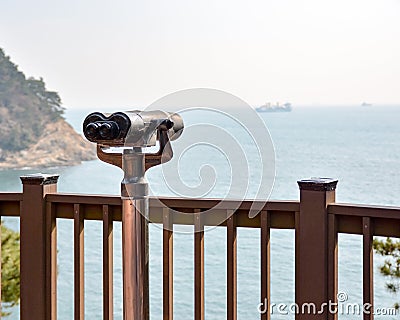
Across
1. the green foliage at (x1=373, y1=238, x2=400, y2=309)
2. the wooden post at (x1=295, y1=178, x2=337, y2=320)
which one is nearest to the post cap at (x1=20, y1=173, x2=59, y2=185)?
the wooden post at (x1=295, y1=178, x2=337, y2=320)

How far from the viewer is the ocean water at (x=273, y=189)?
4.05 m

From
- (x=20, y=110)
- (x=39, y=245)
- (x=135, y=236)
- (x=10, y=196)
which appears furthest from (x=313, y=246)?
(x=20, y=110)

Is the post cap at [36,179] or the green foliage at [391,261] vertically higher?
the post cap at [36,179]

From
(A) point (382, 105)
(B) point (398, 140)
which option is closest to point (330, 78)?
(A) point (382, 105)

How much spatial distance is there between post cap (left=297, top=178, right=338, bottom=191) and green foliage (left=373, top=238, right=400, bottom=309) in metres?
3.10

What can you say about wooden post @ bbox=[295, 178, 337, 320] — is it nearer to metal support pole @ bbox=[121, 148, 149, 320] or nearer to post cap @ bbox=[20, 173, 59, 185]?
metal support pole @ bbox=[121, 148, 149, 320]

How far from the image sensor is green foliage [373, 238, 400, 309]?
5.06m

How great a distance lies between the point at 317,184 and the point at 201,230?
40 centimetres

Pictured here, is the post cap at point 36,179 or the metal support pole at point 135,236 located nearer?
the metal support pole at point 135,236

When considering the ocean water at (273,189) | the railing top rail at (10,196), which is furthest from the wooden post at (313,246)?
the railing top rail at (10,196)

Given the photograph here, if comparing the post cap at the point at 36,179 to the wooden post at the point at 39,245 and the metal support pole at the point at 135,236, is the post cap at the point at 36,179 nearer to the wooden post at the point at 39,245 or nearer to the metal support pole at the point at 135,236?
the wooden post at the point at 39,245

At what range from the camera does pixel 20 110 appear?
14188 mm

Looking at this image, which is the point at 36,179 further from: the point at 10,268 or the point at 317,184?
the point at 10,268

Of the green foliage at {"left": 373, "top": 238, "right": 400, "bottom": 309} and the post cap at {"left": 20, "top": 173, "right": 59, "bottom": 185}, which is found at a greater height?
the post cap at {"left": 20, "top": 173, "right": 59, "bottom": 185}
